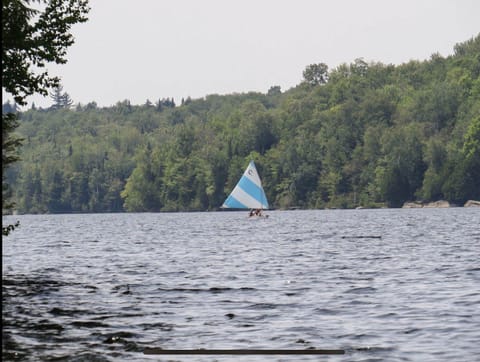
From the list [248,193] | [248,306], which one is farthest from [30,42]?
[248,193]

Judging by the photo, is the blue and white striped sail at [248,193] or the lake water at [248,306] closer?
the lake water at [248,306]

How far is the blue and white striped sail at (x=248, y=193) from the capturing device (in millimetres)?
135163

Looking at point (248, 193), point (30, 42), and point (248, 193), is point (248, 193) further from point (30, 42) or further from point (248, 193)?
point (30, 42)

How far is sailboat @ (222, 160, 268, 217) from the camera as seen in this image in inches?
5320

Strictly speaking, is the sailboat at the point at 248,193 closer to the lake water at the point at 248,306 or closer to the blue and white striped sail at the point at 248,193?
the blue and white striped sail at the point at 248,193

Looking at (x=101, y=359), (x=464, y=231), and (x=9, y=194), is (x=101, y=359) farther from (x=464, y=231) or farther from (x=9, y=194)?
(x=464, y=231)

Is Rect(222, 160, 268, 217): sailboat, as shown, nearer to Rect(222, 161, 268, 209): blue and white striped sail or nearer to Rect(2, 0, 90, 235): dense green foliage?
Rect(222, 161, 268, 209): blue and white striped sail

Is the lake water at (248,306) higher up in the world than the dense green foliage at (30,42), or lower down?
lower down

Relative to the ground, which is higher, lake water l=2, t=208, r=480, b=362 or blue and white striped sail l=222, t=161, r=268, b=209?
blue and white striped sail l=222, t=161, r=268, b=209

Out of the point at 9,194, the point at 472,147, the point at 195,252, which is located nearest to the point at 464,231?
the point at 195,252

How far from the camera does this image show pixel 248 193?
137 meters

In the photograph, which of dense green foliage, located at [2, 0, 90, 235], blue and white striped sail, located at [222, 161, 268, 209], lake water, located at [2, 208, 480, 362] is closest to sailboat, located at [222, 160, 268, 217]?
blue and white striped sail, located at [222, 161, 268, 209]

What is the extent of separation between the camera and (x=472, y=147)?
188 metres

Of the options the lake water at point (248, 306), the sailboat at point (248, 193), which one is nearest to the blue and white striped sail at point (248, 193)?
the sailboat at point (248, 193)
